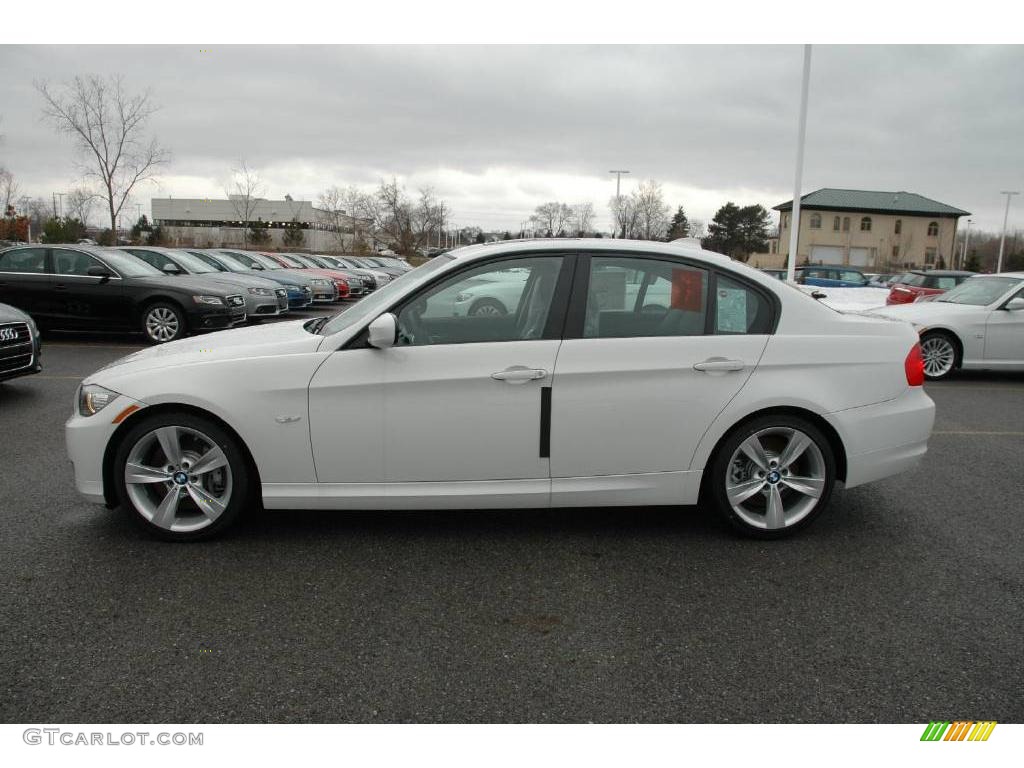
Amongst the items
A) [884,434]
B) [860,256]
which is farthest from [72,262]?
[860,256]

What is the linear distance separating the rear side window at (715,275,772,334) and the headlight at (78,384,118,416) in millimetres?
3241

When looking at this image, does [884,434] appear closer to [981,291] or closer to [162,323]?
[981,291]

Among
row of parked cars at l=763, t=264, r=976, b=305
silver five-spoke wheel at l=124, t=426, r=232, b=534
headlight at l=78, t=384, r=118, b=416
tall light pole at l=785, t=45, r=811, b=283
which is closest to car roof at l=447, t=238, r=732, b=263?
silver five-spoke wheel at l=124, t=426, r=232, b=534

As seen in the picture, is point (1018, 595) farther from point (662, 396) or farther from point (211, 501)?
point (211, 501)

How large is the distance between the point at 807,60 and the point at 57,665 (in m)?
23.6

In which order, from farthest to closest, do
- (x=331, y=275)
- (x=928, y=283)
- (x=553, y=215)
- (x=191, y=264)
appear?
(x=553, y=215), (x=331, y=275), (x=928, y=283), (x=191, y=264)

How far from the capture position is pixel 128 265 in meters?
12.9

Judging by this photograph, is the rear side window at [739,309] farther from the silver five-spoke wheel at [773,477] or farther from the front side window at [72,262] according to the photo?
the front side window at [72,262]

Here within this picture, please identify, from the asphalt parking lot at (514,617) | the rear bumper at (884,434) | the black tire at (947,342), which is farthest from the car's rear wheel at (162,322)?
the black tire at (947,342)

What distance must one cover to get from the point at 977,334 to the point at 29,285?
14.4m

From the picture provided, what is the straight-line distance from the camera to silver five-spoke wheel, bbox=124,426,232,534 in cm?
400

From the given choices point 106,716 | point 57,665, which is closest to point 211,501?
point 57,665

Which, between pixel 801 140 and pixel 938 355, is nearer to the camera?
pixel 938 355

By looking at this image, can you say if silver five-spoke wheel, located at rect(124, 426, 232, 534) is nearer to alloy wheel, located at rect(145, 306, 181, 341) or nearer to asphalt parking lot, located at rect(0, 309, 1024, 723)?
asphalt parking lot, located at rect(0, 309, 1024, 723)
